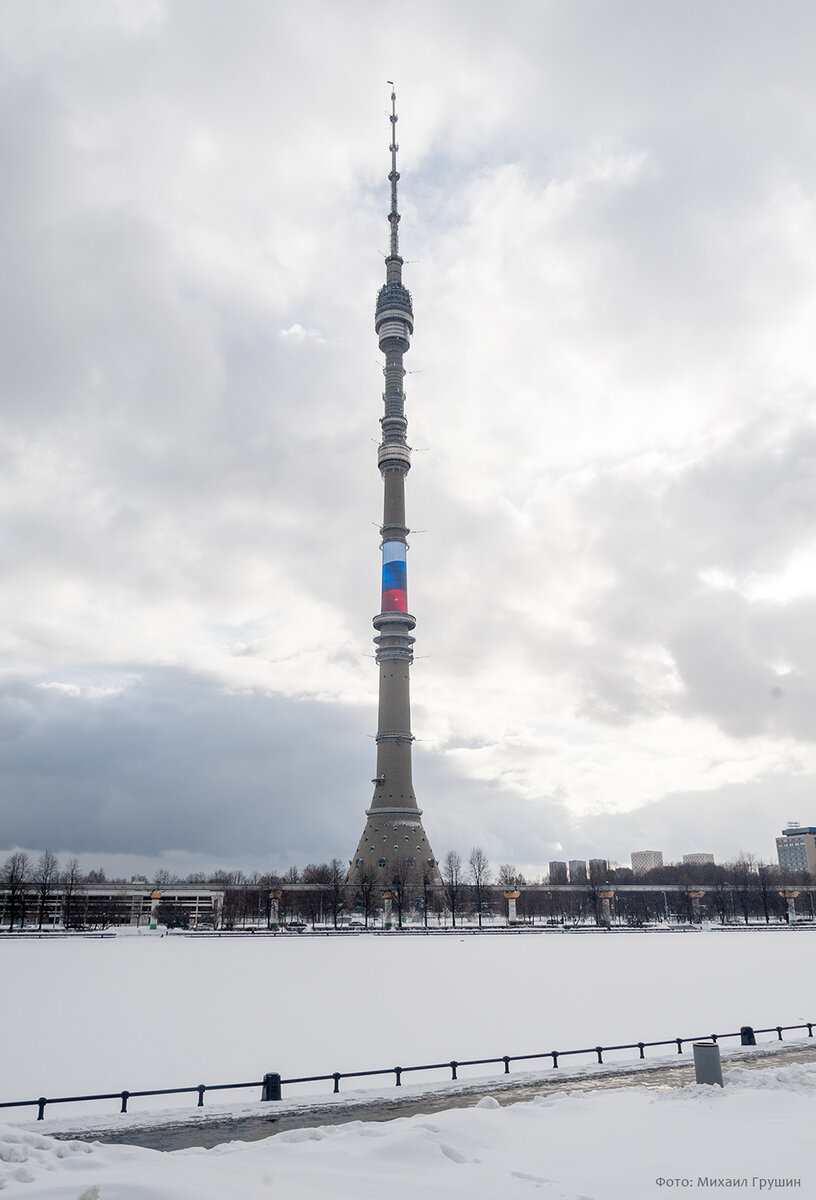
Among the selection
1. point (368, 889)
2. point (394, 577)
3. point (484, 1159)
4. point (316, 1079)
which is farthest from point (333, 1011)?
point (394, 577)

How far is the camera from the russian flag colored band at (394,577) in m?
156

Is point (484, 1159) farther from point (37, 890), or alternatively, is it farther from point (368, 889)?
point (37, 890)

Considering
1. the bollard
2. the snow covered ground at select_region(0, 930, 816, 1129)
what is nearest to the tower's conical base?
the snow covered ground at select_region(0, 930, 816, 1129)

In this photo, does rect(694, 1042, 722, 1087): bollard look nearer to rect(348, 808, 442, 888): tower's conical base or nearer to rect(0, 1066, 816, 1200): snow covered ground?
rect(0, 1066, 816, 1200): snow covered ground

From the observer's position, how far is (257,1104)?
16656mm

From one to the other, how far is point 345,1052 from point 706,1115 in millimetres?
11285

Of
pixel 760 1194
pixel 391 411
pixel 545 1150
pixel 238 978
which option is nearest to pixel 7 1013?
pixel 238 978

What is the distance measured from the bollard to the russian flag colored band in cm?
13808

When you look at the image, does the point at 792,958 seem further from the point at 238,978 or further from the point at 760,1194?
the point at 760,1194

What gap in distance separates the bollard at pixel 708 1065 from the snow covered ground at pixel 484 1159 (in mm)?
892

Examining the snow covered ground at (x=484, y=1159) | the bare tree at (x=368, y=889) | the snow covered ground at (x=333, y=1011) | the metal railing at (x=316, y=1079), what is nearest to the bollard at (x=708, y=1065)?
the snow covered ground at (x=484, y=1159)

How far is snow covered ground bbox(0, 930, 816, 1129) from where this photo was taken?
72.6 ft

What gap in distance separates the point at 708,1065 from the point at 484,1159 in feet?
21.5

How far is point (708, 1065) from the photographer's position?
17453 millimetres
